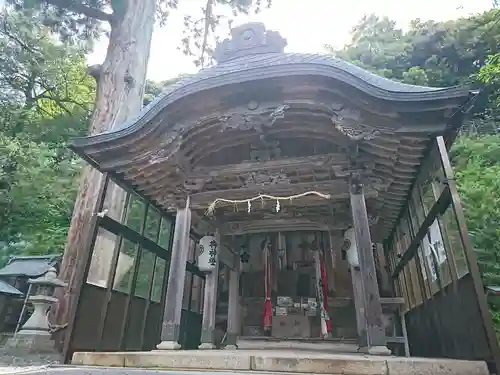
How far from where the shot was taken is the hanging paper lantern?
6.59m

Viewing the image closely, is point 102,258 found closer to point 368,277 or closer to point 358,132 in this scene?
point 368,277

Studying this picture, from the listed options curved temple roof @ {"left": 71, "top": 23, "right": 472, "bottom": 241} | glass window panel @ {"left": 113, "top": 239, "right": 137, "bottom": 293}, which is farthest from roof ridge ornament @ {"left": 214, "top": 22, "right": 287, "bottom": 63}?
glass window panel @ {"left": 113, "top": 239, "right": 137, "bottom": 293}

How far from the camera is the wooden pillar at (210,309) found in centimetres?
640

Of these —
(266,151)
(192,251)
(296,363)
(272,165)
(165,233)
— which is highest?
(266,151)

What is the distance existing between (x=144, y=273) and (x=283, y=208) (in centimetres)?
298

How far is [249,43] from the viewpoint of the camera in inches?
244

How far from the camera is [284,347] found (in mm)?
6867

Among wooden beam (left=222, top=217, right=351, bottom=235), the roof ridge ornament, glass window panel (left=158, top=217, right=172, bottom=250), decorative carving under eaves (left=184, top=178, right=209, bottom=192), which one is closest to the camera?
decorative carving under eaves (left=184, top=178, right=209, bottom=192)

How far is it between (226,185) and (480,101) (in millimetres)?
11471

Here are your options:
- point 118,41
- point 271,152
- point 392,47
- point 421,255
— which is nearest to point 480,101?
point 392,47

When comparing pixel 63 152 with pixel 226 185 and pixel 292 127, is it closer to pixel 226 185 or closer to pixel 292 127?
pixel 226 185

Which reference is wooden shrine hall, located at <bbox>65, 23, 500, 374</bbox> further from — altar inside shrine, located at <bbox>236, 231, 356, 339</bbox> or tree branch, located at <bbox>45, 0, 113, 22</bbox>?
tree branch, located at <bbox>45, 0, 113, 22</bbox>

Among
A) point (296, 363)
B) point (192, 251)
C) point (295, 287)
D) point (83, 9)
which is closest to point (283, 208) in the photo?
point (295, 287)

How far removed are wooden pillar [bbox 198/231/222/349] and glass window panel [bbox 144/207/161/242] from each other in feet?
4.24
